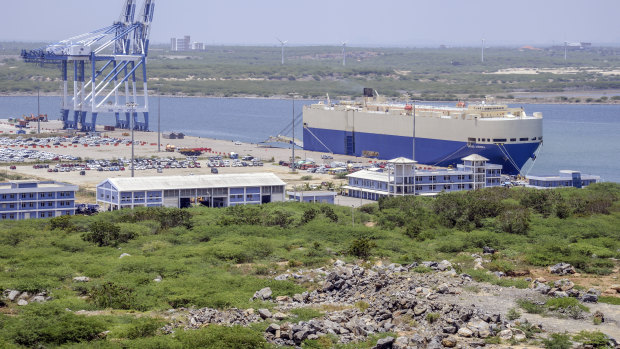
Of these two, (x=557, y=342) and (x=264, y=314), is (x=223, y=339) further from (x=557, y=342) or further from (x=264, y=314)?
(x=557, y=342)

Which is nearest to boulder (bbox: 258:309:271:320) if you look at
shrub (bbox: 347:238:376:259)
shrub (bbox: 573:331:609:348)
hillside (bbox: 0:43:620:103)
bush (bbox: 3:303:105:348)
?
bush (bbox: 3:303:105:348)

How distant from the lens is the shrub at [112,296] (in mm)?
20859

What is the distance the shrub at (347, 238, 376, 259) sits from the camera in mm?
25812

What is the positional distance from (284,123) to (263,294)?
7231cm

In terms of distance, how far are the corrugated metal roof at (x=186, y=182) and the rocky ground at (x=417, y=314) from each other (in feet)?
45.9

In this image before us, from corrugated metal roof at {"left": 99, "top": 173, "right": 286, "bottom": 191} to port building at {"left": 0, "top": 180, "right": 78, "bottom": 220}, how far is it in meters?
1.72

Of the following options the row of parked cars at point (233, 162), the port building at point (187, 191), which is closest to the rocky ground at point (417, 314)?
the port building at point (187, 191)

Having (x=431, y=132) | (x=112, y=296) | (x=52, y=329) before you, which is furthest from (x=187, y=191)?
(x=431, y=132)

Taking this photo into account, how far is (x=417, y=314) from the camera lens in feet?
62.2

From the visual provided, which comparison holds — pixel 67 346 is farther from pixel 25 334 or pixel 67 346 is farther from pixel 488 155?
pixel 488 155

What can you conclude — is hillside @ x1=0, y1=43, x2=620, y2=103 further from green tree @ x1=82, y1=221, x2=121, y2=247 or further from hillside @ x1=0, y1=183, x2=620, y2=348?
green tree @ x1=82, y1=221, x2=121, y2=247

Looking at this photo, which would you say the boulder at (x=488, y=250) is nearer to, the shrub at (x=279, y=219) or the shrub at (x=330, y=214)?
the shrub at (x=330, y=214)

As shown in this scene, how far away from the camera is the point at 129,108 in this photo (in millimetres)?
74000

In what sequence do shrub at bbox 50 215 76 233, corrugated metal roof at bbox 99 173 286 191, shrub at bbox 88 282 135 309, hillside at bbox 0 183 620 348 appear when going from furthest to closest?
1. corrugated metal roof at bbox 99 173 286 191
2. shrub at bbox 50 215 76 233
3. shrub at bbox 88 282 135 309
4. hillside at bbox 0 183 620 348
